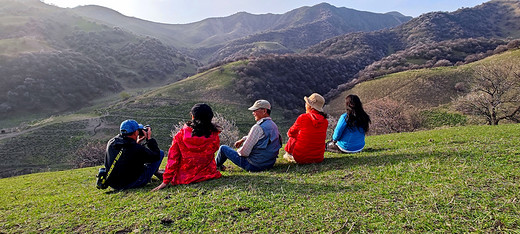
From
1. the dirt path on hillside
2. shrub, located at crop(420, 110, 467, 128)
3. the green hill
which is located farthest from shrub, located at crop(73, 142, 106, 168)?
shrub, located at crop(420, 110, 467, 128)

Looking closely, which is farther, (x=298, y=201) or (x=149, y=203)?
(x=149, y=203)

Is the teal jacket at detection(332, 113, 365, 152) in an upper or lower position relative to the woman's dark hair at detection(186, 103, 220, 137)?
lower

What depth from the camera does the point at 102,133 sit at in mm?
42812

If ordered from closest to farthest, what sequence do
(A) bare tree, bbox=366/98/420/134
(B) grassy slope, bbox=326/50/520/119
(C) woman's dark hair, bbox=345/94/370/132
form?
1. (C) woman's dark hair, bbox=345/94/370/132
2. (A) bare tree, bbox=366/98/420/134
3. (B) grassy slope, bbox=326/50/520/119

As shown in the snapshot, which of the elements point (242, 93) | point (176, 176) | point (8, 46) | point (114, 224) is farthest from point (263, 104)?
point (8, 46)

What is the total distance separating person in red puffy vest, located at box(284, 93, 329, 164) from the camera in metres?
6.98

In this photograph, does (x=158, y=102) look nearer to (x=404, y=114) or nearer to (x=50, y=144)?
(x=50, y=144)

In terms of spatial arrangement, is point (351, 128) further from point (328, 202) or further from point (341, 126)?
point (328, 202)

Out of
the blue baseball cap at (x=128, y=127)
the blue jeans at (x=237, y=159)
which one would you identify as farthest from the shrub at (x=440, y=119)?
the blue baseball cap at (x=128, y=127)

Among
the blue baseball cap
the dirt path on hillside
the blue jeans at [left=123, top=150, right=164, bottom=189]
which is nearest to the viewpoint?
the blue baseball cap

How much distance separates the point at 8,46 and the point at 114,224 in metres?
107

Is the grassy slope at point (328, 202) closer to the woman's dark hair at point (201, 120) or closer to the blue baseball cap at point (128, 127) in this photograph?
the woman's dark hair at point (201, 120)

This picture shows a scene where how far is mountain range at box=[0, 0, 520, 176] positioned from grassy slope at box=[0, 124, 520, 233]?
35020 millimetres

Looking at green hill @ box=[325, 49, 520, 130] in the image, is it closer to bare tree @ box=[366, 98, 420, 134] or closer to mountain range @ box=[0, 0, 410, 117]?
bare tree @ box=[366, 98, 420, 134]
